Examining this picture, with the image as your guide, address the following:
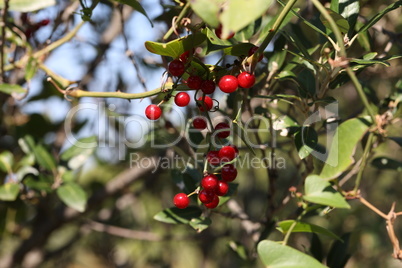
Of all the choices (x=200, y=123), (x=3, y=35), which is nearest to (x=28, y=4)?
(x=3, y=35)

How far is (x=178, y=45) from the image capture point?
2.40 ft

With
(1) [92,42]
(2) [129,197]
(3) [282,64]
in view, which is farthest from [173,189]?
(3) [282,64]

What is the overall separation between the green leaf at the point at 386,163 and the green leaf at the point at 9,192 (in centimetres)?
102

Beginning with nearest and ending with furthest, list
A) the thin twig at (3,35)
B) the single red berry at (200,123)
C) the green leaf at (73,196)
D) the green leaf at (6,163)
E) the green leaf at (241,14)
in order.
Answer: the green leaf at (241,14) → the single red berry at (200,123) → the thin twig at (3,35) → the green leaf at (73,196) → the green leaf at (6,163)

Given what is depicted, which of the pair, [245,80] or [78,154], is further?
[78,154]

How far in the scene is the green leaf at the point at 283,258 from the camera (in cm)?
73

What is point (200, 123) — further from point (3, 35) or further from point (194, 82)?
point (3, 35)

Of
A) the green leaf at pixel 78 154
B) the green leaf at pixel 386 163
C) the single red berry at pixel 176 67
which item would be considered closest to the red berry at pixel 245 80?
the single red berry at pixel 176 67

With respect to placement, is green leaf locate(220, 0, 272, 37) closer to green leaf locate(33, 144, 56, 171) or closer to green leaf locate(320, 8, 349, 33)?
green leaf locate(320, 8, 349, 33)

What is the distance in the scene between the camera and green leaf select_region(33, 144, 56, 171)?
4.37 feet

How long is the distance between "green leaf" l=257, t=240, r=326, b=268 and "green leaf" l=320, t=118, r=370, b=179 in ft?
0.56

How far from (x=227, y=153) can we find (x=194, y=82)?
0.48ft

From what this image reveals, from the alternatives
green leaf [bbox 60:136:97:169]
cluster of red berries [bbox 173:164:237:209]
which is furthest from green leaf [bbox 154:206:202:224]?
green leaf [bbox 60:136:97:169]

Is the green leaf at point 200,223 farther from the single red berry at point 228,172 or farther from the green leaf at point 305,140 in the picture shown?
the green leaf at point 305,140
